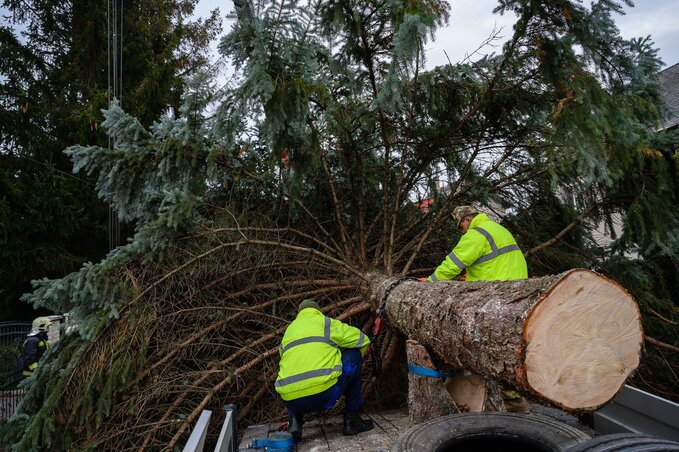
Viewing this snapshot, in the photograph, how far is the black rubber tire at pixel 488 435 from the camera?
2.30 m

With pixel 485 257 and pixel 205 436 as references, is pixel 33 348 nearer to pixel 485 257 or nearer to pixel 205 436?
pixel 205 436

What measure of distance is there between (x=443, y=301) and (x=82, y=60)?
11003 mm

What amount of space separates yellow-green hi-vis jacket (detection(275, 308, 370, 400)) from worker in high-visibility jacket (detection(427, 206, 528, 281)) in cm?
96

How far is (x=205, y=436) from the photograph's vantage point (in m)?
2.39

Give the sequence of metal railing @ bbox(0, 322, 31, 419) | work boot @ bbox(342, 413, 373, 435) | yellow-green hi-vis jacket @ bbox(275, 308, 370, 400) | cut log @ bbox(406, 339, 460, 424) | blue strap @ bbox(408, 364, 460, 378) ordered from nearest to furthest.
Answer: blue strap @ bbox(408, 364, 460, 378)
cut log @ bbox(406, 339, 460, 424)
yellow-green hi-vis jacket @ bbox(275, 308, 370, 400)
work boot @ bbox(342, 413, 373, 435)
metal railing @ bbox(0, 322, 31, 419)

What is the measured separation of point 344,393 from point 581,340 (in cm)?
232

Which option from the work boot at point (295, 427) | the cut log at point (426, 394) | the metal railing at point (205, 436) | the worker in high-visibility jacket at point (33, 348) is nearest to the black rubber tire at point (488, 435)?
the cut log at point (426, 394)

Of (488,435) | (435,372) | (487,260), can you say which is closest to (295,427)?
(435,372)

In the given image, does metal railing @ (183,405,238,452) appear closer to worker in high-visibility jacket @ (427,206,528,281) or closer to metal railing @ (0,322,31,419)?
worker in high-visibility jacket @ (427,206,528,281)

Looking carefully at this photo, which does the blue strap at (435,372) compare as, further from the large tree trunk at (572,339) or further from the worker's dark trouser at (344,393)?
the large tree trunk at (572,339)

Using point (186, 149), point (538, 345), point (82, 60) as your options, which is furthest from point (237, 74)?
point (82, 60)

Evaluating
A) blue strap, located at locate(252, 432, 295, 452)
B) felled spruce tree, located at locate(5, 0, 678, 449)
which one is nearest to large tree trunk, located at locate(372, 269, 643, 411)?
blue strap, located at locate(252, 432, 295, 452)

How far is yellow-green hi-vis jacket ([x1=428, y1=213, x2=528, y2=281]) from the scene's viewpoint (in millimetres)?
3719

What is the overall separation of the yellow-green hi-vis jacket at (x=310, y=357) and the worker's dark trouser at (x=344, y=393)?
0.26ft
